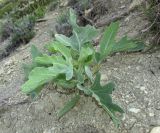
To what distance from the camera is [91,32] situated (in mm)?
2996

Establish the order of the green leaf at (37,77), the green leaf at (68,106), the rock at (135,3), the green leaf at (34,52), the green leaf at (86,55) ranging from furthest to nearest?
the rock at (135,3) < the green leaf at (34,52) < the green leaf at (68,106) < the green leaf at (86,55) < the green leaf at (37,77)

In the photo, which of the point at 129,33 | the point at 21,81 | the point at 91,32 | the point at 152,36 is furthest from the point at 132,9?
the point at 21,81

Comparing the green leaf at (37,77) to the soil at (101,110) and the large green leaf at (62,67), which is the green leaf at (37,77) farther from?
the soil at (101,110)

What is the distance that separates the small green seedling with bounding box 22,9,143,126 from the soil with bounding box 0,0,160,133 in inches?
3.6


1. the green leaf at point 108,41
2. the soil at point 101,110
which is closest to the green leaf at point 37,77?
the soil at point 101,110

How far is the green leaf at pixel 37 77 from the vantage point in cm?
246

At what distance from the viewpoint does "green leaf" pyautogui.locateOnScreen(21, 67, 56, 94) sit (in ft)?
8.07

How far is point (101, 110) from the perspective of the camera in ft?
9.17

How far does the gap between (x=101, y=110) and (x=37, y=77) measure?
57cm

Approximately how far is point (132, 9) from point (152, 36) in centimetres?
63

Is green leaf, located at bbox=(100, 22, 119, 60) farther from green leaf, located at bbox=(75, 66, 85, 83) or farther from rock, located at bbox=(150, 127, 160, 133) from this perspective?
rock, located at bbox=(150, 127, 160, 133)

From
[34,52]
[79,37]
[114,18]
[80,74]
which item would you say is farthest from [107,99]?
[114,18]

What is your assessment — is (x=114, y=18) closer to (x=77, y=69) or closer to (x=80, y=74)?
(x=77, y=69)

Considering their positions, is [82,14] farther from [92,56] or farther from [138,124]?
[138,124]
